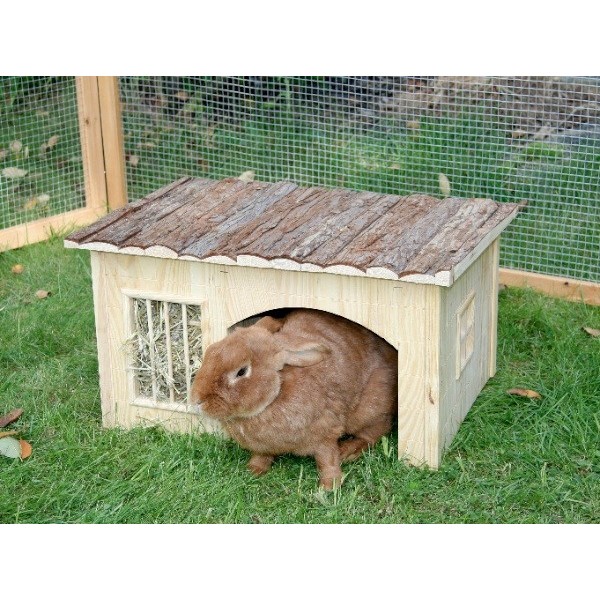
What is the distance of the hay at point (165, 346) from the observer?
13.5ft

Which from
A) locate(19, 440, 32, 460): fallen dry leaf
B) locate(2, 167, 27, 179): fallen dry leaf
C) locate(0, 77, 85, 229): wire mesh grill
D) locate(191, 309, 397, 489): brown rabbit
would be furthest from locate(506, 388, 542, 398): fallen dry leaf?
locate(2, 167, 27, 179): fallen dry leaf

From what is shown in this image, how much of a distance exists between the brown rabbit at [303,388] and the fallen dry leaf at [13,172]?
2679 mm

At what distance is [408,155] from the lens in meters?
5.95

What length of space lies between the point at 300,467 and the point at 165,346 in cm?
68

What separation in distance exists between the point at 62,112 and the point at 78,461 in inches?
110

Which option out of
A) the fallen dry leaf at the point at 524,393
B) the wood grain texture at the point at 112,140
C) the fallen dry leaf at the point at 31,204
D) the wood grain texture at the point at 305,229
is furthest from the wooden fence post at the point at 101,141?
the fallen dry leaf at the point at 524,393

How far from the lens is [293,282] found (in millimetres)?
3881

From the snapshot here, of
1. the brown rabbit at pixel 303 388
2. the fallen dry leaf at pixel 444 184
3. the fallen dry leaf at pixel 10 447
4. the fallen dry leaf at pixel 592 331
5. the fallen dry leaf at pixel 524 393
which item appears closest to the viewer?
the brown rabbit at pixel 303 388

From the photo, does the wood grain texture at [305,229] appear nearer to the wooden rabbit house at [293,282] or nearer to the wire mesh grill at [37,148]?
the wooden rabbit house at [293,282]

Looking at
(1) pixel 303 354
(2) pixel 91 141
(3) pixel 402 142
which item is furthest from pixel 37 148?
(1) pixel 303 354

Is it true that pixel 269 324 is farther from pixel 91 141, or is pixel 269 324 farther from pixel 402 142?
pixel 91 141

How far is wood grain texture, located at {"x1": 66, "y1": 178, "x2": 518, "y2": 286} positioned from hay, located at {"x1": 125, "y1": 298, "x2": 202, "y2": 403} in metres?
0.27
